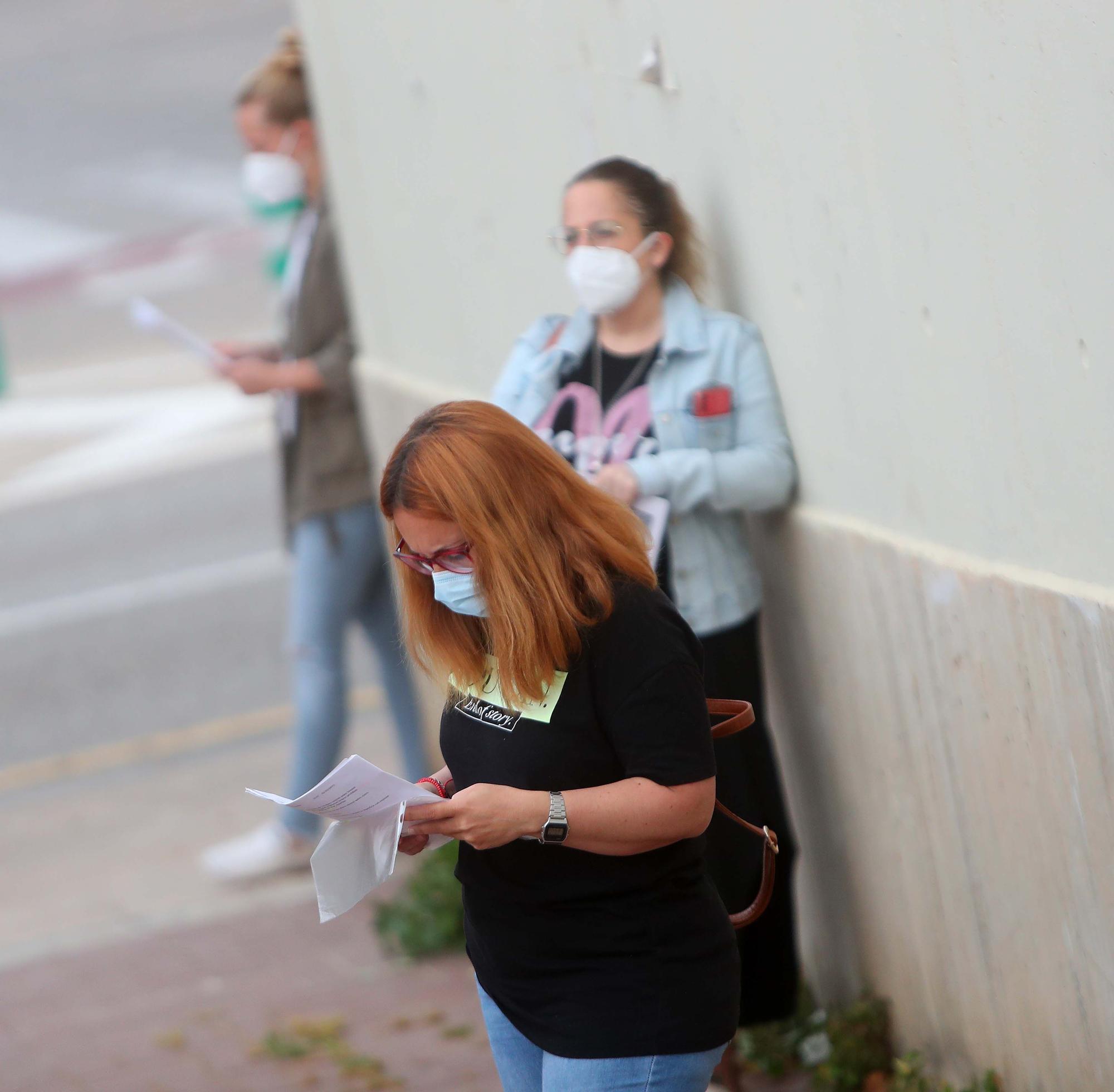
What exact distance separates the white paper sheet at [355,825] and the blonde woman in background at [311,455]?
304cm

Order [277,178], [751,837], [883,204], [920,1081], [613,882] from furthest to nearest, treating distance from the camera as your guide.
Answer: [277,178] → [751,837] → [920,1081] → [883,204] → [613,882]

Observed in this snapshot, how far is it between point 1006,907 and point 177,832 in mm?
4171

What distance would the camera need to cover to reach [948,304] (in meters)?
3.00

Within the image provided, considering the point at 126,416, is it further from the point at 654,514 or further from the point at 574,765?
the point at 574,765

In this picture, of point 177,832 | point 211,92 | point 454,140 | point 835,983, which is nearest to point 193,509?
point 177,832

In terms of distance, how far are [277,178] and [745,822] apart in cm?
362

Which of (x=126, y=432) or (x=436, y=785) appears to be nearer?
(x=436, y=785)

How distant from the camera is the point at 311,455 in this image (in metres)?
5.81

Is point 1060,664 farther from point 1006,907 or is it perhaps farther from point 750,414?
point 750,414

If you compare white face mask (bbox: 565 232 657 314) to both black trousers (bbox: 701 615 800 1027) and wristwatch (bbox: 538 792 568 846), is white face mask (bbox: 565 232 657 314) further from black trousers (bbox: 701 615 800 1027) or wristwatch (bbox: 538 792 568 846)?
wristwatch (bbox: 538 792 568 846)

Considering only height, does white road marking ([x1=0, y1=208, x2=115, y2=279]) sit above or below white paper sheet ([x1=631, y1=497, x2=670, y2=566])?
above

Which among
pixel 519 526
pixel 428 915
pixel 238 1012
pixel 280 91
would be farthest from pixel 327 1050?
pixel 280 91

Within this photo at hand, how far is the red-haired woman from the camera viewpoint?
2447mm

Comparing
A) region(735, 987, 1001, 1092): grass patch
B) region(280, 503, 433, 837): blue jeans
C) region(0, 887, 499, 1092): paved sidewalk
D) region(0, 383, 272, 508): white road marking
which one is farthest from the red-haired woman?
region(0, 383, 272, 508): white road marking
